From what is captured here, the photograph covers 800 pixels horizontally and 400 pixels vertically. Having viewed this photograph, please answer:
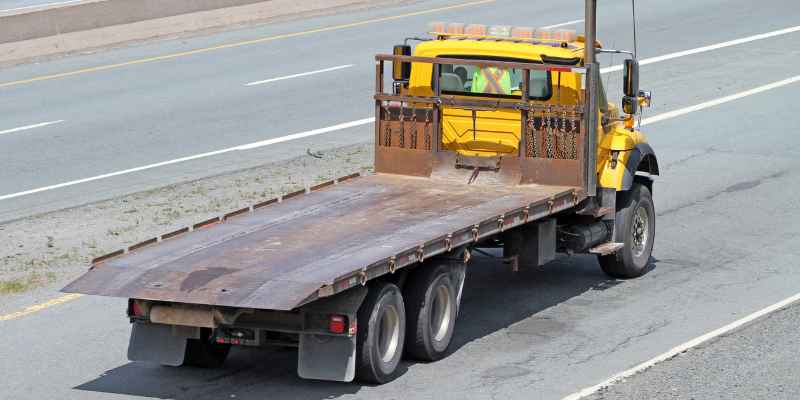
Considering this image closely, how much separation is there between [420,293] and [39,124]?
45.0 feet

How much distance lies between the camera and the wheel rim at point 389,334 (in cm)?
1158

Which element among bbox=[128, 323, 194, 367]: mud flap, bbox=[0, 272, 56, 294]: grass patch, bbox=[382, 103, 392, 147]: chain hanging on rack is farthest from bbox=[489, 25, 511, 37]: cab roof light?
bbox=[128, 323, 194, 367]: mud flap

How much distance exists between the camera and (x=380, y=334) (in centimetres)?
1159

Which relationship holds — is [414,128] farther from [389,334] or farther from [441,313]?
[389,334]

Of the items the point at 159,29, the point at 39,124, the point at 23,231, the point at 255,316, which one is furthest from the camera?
the point at 159,29

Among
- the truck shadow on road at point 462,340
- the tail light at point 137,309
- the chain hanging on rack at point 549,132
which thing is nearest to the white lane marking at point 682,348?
the truck shadow on road at point 462,340

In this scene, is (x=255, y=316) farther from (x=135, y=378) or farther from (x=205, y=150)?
(x=205, y=150)

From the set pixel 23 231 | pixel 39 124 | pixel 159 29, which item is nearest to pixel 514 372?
pixel 23 231

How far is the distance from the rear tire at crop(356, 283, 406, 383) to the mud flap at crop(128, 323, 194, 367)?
1374 mm

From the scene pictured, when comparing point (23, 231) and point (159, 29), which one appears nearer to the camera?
point (23, 231)

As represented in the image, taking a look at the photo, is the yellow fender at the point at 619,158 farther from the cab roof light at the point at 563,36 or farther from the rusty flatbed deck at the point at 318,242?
the cab roof light at the point at 563,36

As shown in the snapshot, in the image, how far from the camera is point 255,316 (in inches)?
438

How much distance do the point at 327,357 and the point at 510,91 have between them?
469 centimetres

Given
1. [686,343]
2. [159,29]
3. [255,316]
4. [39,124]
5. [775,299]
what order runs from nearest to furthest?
[255,316] < [686,343] < [775,299] < [39,124] < [159,29]
